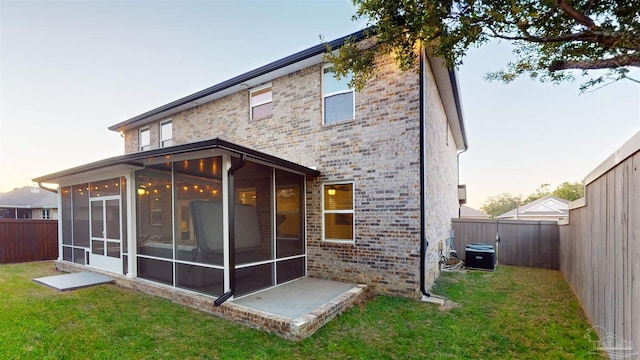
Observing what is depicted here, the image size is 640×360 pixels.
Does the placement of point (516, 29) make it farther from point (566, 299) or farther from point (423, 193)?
point (566, 299)

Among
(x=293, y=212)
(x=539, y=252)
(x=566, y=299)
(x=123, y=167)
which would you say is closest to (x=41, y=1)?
(x=123, y=167)

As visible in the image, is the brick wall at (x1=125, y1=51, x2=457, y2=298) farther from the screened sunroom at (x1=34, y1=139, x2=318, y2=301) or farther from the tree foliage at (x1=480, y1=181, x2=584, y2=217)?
the tree foliage at (x1=480, y1=181, x2=584, y2=217)

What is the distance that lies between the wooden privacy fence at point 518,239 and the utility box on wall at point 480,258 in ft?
5.05

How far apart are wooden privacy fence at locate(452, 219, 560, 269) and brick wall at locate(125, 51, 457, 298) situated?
412 cm

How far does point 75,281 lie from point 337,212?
677 cm

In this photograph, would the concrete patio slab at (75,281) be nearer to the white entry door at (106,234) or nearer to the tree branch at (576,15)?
the white entry door at (106,234)

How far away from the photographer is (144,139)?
1227 centimetres

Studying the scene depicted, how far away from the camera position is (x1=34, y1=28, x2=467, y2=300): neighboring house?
217 inches

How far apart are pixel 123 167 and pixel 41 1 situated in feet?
20.2

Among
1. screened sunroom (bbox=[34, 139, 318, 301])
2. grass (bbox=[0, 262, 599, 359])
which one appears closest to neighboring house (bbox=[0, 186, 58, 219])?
screened sunroom (bbox=[34, 139, 318, 301])

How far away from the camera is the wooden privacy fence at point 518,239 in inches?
367

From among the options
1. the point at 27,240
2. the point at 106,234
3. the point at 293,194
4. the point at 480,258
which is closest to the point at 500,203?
the point at 480,258

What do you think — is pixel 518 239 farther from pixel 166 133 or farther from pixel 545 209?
pixel 545 209

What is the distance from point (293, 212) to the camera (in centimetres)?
696
